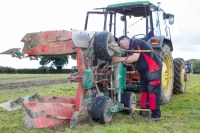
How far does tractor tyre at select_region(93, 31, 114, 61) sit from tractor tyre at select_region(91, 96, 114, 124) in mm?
780

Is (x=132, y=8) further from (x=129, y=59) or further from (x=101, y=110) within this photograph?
(x=101, y=110)

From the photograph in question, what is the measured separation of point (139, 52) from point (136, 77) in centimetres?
149

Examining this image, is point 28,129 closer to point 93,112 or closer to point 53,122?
point 53,122

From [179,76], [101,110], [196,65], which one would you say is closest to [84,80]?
[101,110]

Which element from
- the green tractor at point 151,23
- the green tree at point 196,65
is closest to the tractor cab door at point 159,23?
the green tractor at point 151,23

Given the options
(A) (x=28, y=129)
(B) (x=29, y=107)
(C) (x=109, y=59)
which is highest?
(C) (x=109, y=59)

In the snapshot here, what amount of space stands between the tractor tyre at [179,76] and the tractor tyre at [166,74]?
2.86 ft

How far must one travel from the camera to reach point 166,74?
28.4 ft

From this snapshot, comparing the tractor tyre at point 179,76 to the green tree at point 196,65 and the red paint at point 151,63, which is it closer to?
the red paint at point 151,63

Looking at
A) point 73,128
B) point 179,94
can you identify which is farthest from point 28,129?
point 179,94

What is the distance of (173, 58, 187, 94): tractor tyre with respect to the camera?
9.82 metres

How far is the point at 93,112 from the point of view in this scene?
573 centimetres

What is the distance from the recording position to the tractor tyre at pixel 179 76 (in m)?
9.82

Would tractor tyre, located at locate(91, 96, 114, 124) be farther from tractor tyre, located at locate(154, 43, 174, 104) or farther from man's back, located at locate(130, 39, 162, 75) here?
tractor tyre, located at locate(154, 43, 174, 104)
